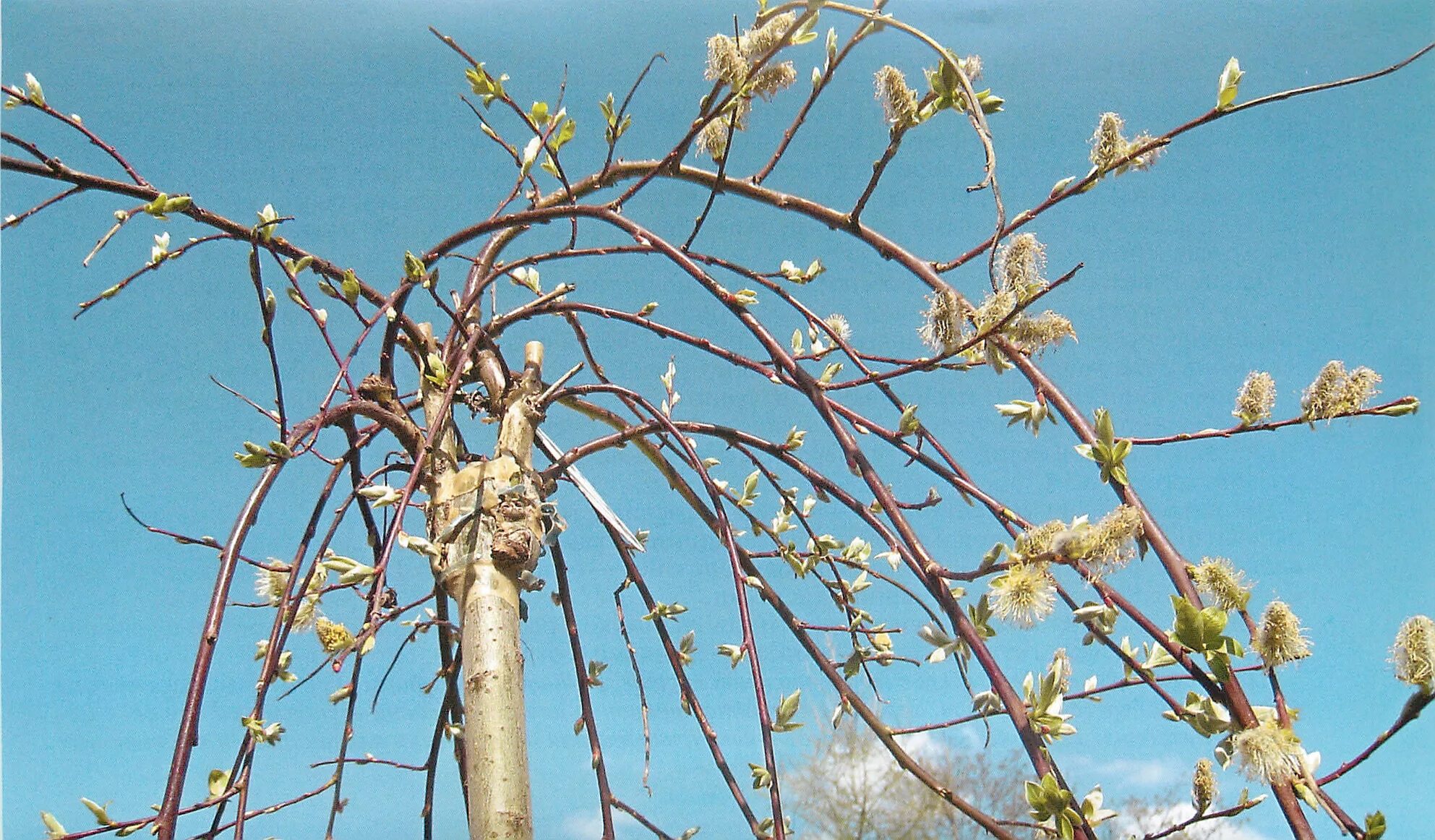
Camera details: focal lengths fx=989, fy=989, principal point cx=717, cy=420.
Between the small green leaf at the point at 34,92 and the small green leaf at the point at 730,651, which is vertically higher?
the small green leaf at the point at 34,92

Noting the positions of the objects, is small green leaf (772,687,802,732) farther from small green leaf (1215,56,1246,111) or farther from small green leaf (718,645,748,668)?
small green leaf (1215,56,1246,111)

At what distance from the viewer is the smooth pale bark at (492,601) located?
3.21ft

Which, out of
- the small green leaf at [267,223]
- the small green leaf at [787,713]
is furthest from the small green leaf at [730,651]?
the small green leaf at [267,223]

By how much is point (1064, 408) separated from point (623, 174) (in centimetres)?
73

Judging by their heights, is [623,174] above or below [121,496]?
above

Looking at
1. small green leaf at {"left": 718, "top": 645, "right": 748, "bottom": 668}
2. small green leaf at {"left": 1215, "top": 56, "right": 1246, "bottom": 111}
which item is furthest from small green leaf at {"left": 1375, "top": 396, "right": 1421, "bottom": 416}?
small green leaf at {"left": 718, "top": 645, "right": 748, "bottom": 668}

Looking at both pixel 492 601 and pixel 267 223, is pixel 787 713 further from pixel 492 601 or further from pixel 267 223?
pixel 267 223

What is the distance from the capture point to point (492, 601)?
1.06m

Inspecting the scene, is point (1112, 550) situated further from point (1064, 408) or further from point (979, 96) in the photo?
point (979, 96)

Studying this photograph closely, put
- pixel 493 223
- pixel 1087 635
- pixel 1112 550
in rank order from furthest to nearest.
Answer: pixel 493 223 < pixel 1087 635 < pixel 1112 550

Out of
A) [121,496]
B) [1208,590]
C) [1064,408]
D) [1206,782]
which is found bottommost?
[1206,782]

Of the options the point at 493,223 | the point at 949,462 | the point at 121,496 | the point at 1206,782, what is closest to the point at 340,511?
the point at 121,496

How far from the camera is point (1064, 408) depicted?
0.90 meters

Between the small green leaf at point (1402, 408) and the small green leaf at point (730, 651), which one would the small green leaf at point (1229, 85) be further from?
the small green leaf at point (730, 651)
